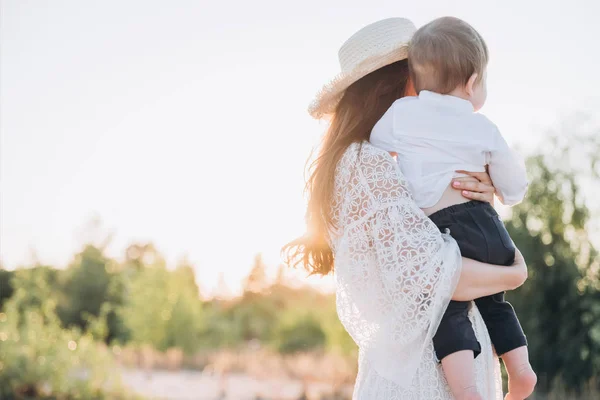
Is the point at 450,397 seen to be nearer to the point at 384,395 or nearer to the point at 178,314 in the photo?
the point at 384,395

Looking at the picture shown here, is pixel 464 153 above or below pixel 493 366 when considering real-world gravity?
above

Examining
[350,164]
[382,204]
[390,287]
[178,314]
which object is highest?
[350,164]

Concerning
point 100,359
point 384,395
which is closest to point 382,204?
point 384,395

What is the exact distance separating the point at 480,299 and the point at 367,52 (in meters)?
0.78

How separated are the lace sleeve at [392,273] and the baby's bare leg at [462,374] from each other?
0.08 m

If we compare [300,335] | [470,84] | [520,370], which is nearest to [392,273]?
[520,370]

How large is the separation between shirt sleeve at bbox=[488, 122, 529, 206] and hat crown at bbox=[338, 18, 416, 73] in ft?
1.28

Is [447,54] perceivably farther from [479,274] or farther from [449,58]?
[479,274]

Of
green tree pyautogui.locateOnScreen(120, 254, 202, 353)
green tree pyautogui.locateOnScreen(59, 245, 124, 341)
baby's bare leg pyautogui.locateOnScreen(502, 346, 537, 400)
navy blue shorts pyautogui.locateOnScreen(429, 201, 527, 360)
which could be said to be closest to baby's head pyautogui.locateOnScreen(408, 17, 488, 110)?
navy blue shorts pyautogui.locateOnScreen(429, 201, 527, 360)

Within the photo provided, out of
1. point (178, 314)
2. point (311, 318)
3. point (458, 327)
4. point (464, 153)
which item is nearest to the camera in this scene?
point (458, 327)

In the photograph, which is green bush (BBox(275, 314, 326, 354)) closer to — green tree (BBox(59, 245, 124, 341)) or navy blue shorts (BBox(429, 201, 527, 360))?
green tree (BBox(59, 245, 124, 341))

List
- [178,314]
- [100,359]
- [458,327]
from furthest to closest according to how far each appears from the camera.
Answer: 1. [178,314]
2. [100,359]
3. [458,327]

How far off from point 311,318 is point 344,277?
1579cm

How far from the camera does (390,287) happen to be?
179 cm
